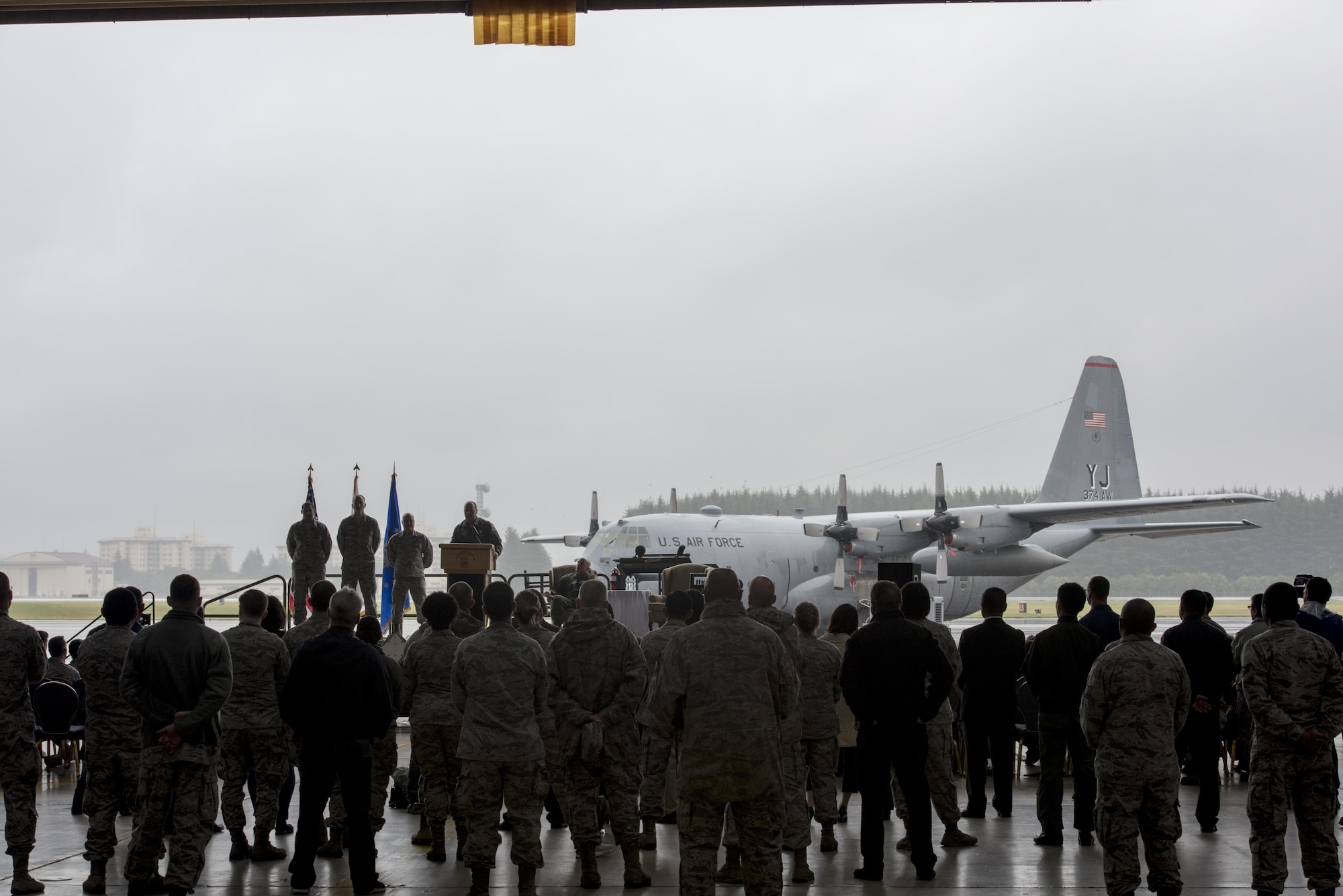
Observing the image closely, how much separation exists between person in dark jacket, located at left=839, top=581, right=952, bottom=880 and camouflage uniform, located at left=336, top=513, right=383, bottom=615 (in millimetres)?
7571

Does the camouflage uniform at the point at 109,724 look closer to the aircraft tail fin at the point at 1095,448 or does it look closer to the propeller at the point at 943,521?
the propeller at the point at 943,521

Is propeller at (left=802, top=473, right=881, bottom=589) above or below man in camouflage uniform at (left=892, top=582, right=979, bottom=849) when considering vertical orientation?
above

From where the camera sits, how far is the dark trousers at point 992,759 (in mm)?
8047

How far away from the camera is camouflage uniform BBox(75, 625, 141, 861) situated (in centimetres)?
645

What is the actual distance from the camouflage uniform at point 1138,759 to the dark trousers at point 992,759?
2184 mm

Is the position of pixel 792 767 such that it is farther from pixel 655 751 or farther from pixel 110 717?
pixel 110 717

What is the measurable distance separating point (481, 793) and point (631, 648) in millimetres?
1207

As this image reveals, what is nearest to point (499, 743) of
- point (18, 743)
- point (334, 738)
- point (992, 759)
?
point (334, 738)

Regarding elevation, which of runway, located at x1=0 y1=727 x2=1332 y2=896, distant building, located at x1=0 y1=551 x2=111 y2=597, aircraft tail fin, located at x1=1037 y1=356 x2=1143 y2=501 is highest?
aircraft tail fin, located at x1=1037 y1=356 x2=1143 y2=501

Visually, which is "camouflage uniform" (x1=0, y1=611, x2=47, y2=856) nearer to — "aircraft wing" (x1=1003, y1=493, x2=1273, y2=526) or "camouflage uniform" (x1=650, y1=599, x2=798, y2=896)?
"camouflage uniform" (x1=650, y1=599, x2=798, y2=896)

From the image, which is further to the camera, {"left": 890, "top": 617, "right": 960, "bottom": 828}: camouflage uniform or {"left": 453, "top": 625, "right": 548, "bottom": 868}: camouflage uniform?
{"left": 890, "top": 617, "right": 960, "bottom": 828}: camouflage uniform

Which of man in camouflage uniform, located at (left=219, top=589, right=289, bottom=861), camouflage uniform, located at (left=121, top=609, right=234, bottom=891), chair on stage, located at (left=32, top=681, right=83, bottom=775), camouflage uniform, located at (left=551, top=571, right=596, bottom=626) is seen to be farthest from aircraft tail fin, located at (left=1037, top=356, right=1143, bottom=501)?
camouflage uniform, located at (left=121, top=609, right=234, bottom=891)

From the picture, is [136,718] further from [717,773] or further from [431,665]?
[717,773]

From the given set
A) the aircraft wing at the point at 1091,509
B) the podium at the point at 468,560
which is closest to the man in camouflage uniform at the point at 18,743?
the podium at the point at 468,560
